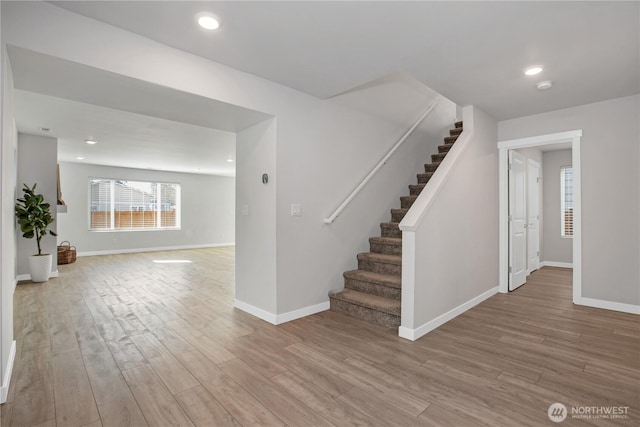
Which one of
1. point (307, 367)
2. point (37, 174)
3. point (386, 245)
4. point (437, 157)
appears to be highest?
point (437, 157)

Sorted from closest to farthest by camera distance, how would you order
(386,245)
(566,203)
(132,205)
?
(386,245)
(566,203)
(132,205)

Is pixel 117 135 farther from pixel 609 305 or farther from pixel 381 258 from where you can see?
pixel 609 305

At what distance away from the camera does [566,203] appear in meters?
6.51

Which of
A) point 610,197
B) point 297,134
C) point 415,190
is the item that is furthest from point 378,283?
point 610,197

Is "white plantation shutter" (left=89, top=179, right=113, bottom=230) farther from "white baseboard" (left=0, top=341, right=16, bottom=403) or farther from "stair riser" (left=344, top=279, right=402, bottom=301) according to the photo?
"stair riser" (left=344, top=279, right=402, bottom=301)

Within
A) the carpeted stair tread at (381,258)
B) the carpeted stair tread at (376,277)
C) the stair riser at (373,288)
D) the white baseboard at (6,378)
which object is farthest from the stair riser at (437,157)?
the white baseboard at (6,378)

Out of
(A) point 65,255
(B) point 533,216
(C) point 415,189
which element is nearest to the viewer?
(C) point 415,189

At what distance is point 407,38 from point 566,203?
242 inches

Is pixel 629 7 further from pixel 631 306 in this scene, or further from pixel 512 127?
pixel 631 306

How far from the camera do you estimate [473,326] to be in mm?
3174

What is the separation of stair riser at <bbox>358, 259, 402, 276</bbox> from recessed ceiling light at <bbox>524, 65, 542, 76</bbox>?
2293mm

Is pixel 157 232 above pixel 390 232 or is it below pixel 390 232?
below

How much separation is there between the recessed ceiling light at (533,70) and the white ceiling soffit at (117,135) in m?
3.99

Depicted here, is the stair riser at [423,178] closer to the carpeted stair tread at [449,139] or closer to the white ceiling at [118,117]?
the carpeted stair tread at [449,139]
